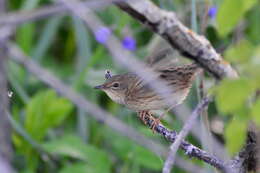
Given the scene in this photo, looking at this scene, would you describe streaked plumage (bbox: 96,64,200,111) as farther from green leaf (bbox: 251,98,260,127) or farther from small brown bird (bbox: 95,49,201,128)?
green leaf (bbox: 251,98,260,127)

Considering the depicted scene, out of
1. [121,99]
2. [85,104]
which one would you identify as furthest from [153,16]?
[121,99]

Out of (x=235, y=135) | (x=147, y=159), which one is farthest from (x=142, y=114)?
(x=235, y=135)

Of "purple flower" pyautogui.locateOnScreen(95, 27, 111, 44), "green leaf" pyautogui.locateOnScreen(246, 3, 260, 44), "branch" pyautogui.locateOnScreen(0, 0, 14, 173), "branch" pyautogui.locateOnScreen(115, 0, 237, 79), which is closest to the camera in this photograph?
"branch" pyautogui.locateOnScreen(0, 0, 14, 173)

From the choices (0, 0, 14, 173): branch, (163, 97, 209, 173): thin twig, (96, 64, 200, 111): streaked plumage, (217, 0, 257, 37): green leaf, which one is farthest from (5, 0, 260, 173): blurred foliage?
(0, 0, 14, 173): branch

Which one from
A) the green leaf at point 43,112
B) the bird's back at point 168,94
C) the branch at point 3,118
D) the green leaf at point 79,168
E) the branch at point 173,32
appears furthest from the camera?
the green leaf at point 43,112

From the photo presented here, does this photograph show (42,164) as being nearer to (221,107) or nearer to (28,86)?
(28,86)

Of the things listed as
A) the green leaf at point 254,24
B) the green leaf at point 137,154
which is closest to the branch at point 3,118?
the green leaf at point 137,154

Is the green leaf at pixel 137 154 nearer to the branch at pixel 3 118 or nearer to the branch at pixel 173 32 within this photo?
the branch at pixel 173 32
